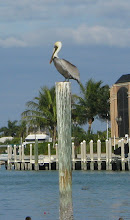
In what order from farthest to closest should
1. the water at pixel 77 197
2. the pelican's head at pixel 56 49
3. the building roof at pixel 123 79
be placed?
the building roof at pixel 123 79
the water at pixel 77 197
the pelican's head at pixel 56 49

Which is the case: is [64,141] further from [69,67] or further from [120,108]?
[120,108]

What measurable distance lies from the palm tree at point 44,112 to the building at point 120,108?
8518 millimetres

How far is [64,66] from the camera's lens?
18.8 meters

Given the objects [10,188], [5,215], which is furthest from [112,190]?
[5,215]

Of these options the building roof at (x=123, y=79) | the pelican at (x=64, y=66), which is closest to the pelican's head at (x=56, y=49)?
the pelican at (x=64, y=66)

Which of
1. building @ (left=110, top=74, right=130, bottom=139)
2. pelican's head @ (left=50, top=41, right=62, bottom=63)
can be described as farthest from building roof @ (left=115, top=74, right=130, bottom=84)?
pelican's head @ (left=50, top=41, right=62, bottom=63)

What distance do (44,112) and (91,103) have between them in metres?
8.62

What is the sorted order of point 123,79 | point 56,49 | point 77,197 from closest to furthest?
point 56,49, point 77,197, point 123,79

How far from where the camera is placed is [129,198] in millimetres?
42969

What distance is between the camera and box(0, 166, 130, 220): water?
3456 cm

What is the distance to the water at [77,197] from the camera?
34562 millimetres

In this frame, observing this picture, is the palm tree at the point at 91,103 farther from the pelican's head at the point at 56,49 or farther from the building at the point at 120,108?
the pelican's head at the point at 56,49

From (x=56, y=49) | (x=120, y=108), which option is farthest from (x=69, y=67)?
(x=120, y=108)

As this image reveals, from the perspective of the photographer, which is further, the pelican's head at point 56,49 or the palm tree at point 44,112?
the palm tree at point 44,112
